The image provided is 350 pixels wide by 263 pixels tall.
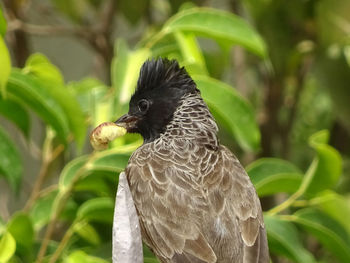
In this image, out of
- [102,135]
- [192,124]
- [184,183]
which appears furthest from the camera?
[192,124]

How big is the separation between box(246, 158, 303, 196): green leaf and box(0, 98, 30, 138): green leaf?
0.44 metres

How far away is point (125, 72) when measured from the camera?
4.63 ft

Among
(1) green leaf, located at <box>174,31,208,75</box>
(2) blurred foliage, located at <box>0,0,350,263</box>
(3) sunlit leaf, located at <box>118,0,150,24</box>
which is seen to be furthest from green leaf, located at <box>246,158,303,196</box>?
(3) sunlit leaf, located at <box>118,0,150,24</box>

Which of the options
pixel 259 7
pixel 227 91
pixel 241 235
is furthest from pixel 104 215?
pixel 259 7

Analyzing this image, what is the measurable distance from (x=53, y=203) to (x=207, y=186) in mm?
539

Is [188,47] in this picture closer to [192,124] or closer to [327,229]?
[192,124]

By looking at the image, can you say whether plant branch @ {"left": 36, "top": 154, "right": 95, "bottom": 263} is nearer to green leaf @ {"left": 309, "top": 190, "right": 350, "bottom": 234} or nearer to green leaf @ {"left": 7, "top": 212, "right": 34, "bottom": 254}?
green leaf @ {"left": 7, "top": 212, "right": 34, "bottom": 254}

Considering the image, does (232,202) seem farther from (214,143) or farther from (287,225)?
(287,225)

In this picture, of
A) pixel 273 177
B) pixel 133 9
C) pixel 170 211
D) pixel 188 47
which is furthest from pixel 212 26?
pixel 133 9

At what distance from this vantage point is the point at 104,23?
6.88 feet

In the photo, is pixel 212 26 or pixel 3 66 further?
pixel 212 26

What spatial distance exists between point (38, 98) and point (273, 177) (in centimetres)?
46

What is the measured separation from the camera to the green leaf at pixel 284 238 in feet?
4.39

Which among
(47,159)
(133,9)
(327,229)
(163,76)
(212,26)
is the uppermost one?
(133,9)
